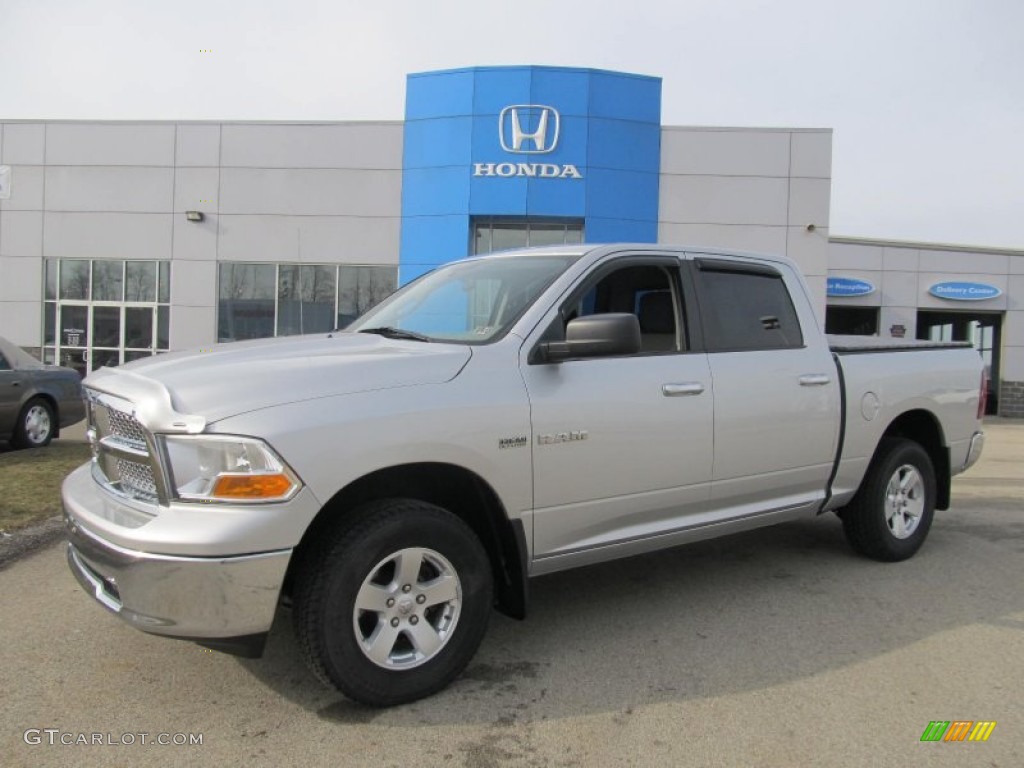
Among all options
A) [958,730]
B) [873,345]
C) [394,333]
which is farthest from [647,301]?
[958,730]

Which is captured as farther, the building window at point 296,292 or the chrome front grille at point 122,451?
the building window at point 296,292

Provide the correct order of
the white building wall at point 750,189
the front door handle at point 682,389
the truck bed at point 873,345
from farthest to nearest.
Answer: the white building wall at point 750,189 → the truck bed at point 873,345 → the front door handle at point 682,389

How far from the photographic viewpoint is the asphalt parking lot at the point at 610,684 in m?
2.79

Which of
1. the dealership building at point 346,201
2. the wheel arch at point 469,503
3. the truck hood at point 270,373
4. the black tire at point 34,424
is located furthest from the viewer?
the dealership building at point 346,201

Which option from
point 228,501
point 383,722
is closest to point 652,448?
point 383,722

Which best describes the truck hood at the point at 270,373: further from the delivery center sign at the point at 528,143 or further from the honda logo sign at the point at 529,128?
the honda logo sign at the point at 529,128

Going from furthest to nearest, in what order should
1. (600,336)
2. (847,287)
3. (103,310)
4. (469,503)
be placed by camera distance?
(847,287) < (103,310) < (469,503) < (600,336)

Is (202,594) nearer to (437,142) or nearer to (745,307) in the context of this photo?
(745,307)

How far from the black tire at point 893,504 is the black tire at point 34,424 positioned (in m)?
9.19

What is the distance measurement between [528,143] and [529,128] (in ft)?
1.23

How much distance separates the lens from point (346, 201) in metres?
19.7

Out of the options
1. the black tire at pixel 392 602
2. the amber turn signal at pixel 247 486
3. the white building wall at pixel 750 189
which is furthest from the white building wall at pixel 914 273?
the amber turn signal at pixel 247 486

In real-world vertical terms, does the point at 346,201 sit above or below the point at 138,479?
above

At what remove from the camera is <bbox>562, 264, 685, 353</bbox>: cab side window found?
4.05 meters
